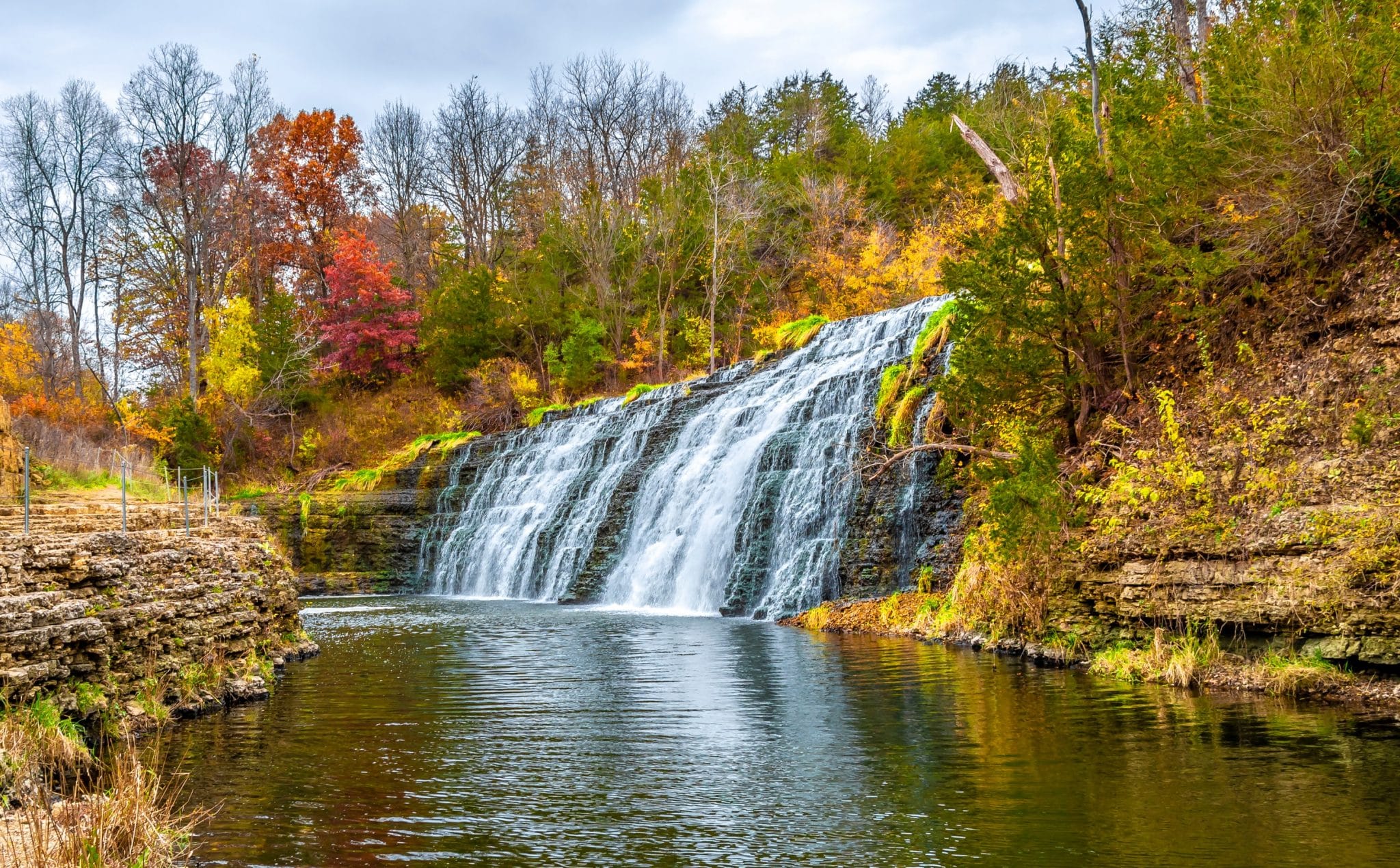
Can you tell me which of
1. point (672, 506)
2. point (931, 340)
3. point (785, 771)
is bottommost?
point (785, 771)

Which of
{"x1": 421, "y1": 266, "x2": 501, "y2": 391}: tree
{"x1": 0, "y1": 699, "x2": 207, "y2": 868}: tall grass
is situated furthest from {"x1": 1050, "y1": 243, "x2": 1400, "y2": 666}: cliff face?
{"x1": 421, "y1": 266, "x2": 501, "y2": 391}: tree

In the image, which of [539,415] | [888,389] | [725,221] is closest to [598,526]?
[888,389]

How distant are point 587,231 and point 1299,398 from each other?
3353 cm

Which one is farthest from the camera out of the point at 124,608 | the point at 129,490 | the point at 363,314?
the point at 363,314

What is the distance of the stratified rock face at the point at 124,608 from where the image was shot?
28.7 feet

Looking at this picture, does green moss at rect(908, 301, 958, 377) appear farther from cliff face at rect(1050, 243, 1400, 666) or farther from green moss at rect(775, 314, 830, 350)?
green moss at rect(775, 314, 830, 350)

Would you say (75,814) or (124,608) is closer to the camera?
(75,814)

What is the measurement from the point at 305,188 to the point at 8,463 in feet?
126

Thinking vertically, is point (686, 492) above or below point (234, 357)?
below

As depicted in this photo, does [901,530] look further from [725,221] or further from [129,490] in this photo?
[725,221]

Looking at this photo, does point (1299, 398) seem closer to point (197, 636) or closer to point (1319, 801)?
point (1319, 801)

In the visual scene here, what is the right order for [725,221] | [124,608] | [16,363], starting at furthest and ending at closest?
[725,221] < [16,363] < [124,608]

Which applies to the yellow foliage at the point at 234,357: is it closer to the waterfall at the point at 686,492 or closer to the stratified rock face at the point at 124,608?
the waterfall at the point at 686,492

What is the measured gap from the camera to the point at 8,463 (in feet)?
50.8
